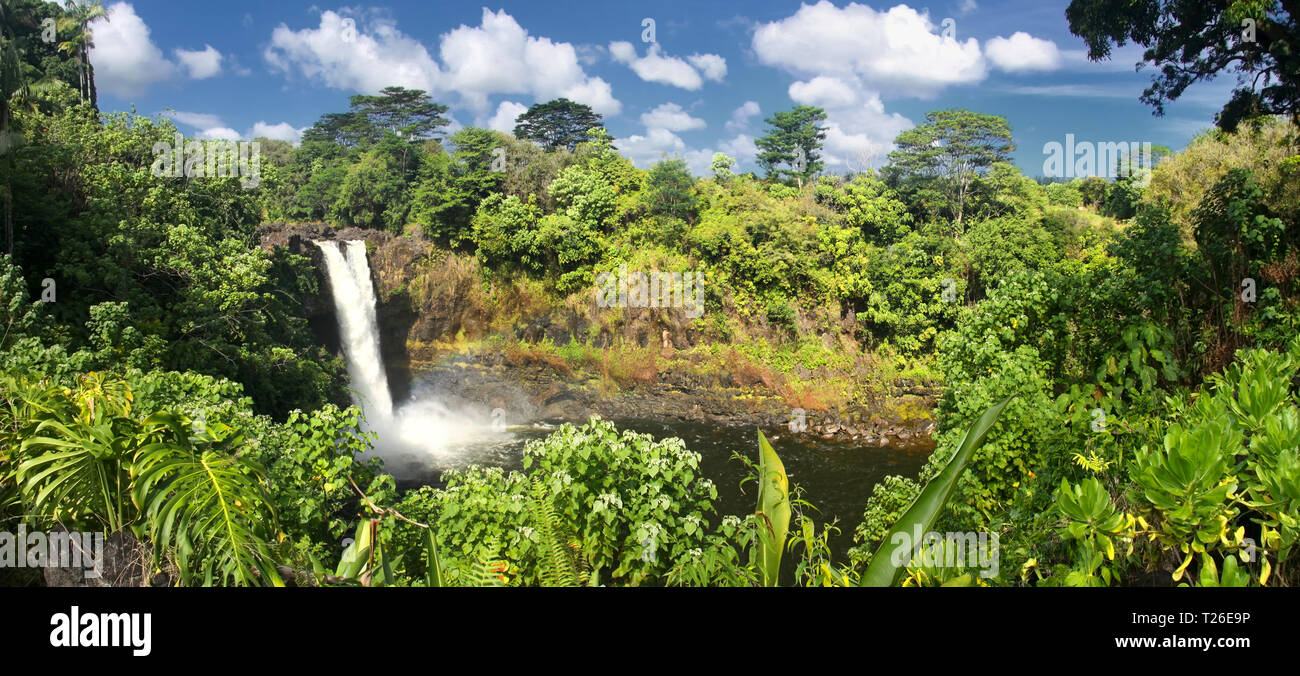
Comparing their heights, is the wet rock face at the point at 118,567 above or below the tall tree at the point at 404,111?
below

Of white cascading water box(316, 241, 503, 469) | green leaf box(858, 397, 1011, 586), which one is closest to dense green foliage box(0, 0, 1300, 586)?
green leaf box(858, 397, 1011, 586)

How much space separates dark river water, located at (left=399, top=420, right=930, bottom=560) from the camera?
17.6 m

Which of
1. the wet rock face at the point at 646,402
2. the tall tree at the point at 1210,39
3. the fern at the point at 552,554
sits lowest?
the wet rock face at the point at 646,402

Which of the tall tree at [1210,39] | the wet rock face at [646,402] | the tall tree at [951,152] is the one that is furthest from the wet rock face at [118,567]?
the tall tree at [951,152]

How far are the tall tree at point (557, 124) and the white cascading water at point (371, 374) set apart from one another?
13073 mm

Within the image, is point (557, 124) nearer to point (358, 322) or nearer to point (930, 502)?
point (358, 322)

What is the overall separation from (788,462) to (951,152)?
18151 millimetres

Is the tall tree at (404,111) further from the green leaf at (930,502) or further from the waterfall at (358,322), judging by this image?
the green leaf at (930,502)

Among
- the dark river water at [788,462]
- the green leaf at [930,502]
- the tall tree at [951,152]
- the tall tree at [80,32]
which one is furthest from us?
the tall tree at [951,152]

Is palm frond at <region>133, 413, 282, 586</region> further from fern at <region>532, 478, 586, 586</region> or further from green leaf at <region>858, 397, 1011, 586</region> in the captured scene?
green leaf at <region>858, 397, 1011, 586</region>

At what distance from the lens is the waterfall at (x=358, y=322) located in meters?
25.0

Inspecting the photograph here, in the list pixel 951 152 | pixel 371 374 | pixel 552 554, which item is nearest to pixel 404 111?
pixel 371 374

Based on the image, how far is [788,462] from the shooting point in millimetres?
20094

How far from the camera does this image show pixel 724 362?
26281 mm
